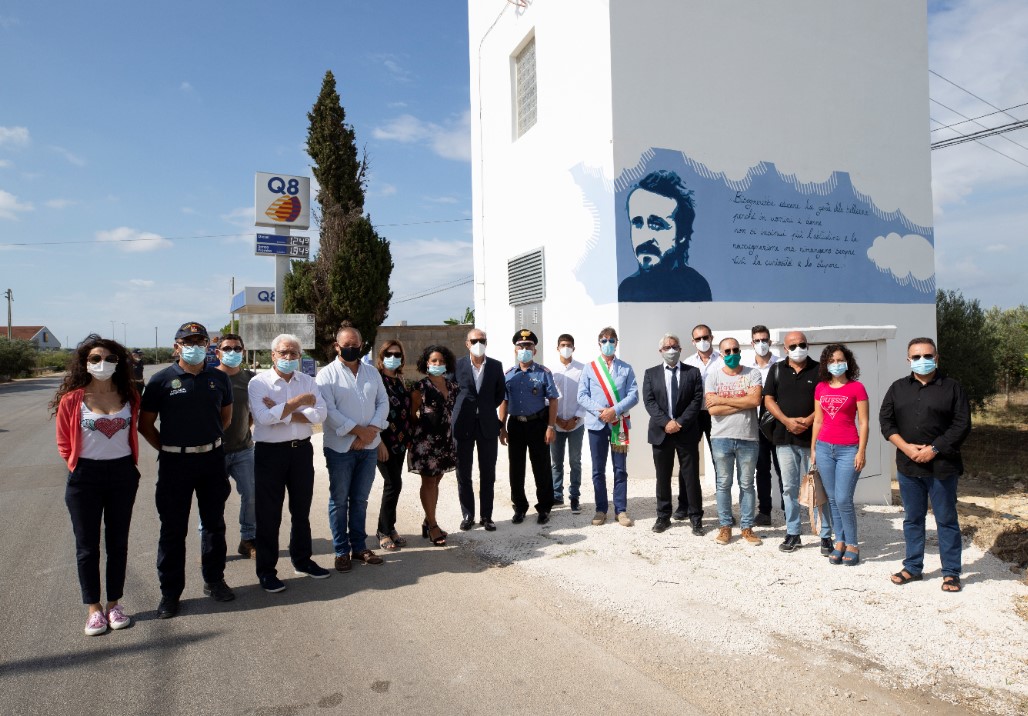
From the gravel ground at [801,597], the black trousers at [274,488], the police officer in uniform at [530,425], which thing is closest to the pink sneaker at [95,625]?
the black trousers at [274,488]

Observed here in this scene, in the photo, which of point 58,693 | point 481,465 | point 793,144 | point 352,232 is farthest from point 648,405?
point 352,232

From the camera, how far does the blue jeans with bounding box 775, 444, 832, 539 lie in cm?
562

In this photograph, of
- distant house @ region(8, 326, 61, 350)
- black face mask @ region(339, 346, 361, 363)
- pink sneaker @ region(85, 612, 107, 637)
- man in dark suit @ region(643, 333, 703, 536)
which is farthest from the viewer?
distant house @ region(8, 326, 61, 350)

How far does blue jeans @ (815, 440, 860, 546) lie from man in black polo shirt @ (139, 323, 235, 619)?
4.77 metres

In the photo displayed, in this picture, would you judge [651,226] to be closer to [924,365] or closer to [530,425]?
[530,425]

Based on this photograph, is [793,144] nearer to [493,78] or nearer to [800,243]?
[800,243]

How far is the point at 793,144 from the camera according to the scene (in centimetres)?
A: 1066

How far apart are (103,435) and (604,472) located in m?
4.45

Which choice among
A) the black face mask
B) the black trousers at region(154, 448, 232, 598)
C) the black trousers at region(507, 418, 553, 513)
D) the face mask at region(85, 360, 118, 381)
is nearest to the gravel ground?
the black trousers at region(507, 418, 553, 513)

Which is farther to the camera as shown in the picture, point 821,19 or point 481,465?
point 821,19

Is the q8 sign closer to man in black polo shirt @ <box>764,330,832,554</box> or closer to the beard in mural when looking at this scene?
the beard in mural

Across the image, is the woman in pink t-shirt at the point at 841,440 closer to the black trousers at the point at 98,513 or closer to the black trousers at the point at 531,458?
the black trousers at the point at 531,458

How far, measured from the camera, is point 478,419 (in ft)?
20.6

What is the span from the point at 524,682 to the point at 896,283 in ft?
37.3
